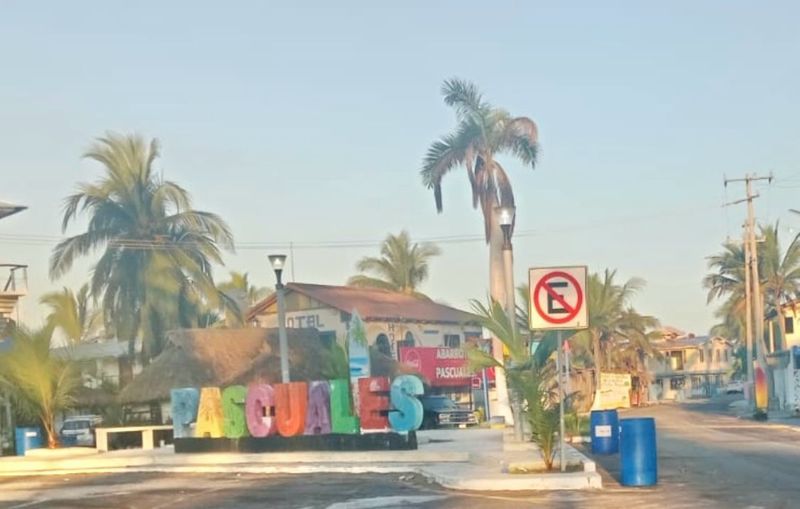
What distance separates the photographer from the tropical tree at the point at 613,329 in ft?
202

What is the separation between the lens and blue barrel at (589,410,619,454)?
856 inches

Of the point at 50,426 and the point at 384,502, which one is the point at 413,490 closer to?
the point at 384,502

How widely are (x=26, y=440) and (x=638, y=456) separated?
22742 millimetres

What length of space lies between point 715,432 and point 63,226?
2750 cm

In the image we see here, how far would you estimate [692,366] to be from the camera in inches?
4171

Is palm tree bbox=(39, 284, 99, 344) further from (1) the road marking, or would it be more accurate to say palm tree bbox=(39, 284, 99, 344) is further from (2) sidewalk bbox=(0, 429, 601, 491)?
(1) the road marking

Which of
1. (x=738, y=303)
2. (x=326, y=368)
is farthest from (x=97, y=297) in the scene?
(x=738, y=303)

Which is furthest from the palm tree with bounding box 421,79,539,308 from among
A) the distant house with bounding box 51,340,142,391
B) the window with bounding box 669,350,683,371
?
the window with bounding box 669,350,683,371

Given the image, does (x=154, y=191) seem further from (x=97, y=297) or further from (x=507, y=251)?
(x=507, y=251)

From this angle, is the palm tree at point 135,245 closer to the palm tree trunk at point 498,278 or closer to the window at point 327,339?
the window at point 327,339

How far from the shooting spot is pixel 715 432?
32500 mm

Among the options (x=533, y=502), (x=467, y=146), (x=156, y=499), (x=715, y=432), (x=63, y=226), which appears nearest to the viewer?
(x=533, y=502)

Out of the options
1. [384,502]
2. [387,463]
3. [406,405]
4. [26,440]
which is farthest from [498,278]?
[384,502]

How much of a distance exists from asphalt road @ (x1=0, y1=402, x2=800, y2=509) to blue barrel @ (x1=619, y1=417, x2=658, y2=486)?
0.27m
